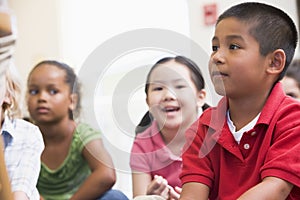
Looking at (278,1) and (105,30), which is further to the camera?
(105,30)

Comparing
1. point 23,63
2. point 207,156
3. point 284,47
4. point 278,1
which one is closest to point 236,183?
point 207,156

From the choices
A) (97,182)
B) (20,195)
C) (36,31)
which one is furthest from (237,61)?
(36,31)

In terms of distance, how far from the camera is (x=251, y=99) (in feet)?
2.50

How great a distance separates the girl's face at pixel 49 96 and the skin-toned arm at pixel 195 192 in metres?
0.50

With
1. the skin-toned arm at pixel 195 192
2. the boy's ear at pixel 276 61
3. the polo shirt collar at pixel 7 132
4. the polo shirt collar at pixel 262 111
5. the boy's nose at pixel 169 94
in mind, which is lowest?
the skin-toned arm at pixel 195 192

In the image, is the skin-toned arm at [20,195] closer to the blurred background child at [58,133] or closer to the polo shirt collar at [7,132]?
the polo shirt collar at [7,132]

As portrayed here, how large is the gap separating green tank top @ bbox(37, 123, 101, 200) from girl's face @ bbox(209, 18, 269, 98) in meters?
0.55

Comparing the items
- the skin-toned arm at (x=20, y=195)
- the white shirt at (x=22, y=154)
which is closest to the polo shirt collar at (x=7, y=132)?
the white shirt at (x=22, y=154)

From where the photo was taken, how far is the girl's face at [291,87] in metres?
1.39

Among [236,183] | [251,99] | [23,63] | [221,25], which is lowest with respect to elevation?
[23,63]

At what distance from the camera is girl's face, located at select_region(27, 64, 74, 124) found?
1.18 meters

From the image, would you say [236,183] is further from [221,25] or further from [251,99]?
[221,25]

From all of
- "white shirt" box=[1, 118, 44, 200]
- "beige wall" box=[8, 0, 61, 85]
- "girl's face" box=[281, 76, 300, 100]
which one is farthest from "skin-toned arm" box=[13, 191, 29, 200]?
"beige wall" box=[8, 0, 61, 85]

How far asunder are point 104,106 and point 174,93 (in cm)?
18
